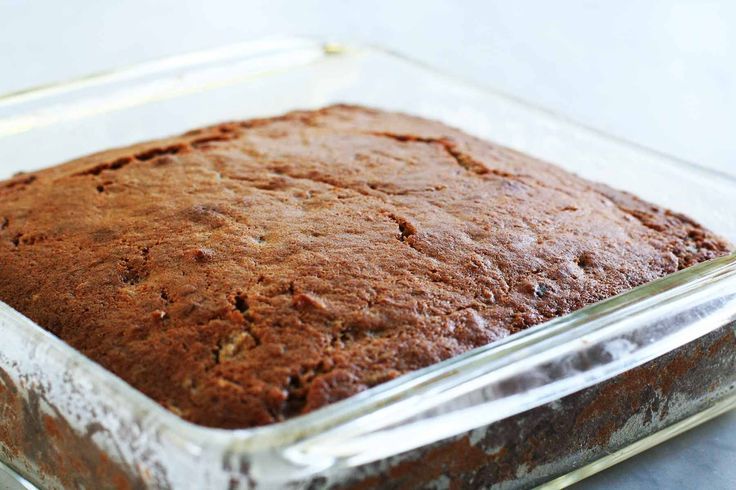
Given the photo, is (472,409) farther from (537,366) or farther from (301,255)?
(301,255)

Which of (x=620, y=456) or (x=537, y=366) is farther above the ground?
(x=537, y=366)

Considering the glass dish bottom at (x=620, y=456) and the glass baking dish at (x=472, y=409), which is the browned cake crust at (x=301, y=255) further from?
the glass dish bottom at (x=620, y=456)

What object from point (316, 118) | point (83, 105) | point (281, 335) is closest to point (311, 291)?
point (281, 335)

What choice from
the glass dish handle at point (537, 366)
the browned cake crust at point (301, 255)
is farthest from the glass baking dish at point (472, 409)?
the browned cake crust at point (301, 255)

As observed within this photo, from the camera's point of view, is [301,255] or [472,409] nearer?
[472,409]

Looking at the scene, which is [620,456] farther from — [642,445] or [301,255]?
[301,255]

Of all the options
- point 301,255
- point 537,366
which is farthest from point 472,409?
point 301,255

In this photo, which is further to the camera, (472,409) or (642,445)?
(642,445)

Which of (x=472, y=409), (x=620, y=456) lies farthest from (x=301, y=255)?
(x=620, y=456)
